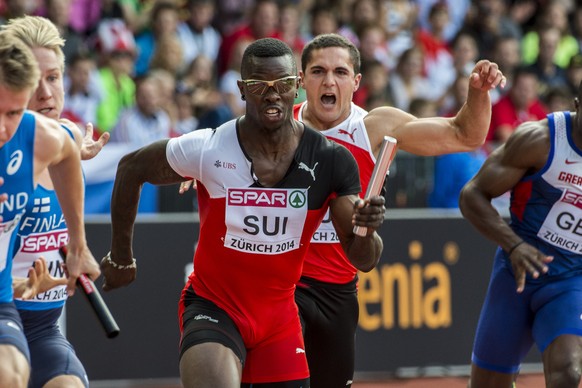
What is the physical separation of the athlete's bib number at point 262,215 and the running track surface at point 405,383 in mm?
4666

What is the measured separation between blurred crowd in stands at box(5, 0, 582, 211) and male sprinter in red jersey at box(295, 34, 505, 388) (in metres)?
3.80

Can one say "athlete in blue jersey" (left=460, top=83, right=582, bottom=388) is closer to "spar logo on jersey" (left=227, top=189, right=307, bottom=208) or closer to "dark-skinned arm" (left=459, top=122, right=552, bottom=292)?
"dark-skinned arm" (left=459, top=122, right=552, bottom=292)

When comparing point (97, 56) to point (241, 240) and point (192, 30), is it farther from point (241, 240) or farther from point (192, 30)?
point (241, 240)

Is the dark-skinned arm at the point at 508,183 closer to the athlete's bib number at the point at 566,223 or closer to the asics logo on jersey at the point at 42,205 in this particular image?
the athlete's bib number at the point at 566,223

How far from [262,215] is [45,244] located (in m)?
1.24

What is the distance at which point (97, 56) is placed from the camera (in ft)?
42.3

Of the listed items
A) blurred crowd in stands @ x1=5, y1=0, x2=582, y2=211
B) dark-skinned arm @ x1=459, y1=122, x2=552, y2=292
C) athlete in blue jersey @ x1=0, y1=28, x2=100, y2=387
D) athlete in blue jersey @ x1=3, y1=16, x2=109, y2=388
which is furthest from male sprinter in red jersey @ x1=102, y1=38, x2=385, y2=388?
blurred crowd in stands @ x1=5, y1=0, x2=582, y2=211

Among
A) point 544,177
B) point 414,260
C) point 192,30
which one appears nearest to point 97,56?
point 192,30

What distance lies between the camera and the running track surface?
404 inches

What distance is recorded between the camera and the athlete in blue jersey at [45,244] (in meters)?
6.03

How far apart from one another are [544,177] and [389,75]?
278 inches

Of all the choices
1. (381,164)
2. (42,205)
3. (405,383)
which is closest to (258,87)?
(381,164)

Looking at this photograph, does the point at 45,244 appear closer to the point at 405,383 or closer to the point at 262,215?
the point at 262,215

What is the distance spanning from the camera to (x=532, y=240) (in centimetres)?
721
